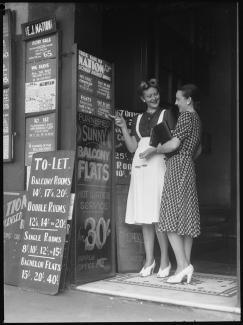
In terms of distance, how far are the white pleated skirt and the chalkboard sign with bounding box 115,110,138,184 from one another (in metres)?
0.23

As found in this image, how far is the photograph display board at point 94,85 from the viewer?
5.09 meters

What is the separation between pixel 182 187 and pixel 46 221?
4.48 feet

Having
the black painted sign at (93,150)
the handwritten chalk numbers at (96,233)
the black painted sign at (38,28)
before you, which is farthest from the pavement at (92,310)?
the black painted sign at (38,28)

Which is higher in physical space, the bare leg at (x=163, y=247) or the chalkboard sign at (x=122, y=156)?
the chalkboard sign at (x=122, y=156)

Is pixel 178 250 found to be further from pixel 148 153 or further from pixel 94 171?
pixel 94 171

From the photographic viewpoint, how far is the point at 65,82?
17.0 ft

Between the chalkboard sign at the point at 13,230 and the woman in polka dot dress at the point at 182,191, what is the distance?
1.50 meters

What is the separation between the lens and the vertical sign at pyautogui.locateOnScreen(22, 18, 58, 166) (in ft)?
17.1

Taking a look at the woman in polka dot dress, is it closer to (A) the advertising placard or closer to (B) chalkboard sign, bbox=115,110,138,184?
(B) chalkboard sign, bbox=115,110,138,184

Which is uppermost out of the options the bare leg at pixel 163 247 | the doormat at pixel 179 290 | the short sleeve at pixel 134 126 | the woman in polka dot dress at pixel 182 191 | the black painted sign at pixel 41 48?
the black painted sign at pixel 41 48

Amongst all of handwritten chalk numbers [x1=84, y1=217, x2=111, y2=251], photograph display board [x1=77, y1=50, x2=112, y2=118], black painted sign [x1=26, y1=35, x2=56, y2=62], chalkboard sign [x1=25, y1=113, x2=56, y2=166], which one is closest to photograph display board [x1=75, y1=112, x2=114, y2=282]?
handwritten chalk numbers [x1=84, y1=217, x2=111, y2=251]

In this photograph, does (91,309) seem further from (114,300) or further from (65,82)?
(65,82)

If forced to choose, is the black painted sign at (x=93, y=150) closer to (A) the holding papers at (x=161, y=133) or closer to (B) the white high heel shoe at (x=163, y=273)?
(A) the holding papers at (x=161, y=133)

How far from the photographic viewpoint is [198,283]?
4895mm
